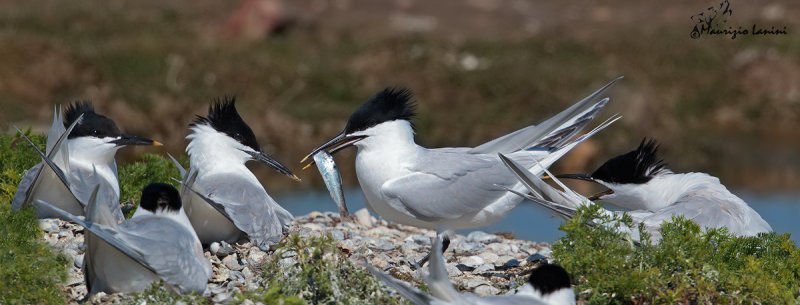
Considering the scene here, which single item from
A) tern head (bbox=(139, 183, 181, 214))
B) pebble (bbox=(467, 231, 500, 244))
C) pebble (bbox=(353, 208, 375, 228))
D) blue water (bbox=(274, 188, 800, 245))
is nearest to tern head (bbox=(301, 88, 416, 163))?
tern head (bbox=(139, 183, 181, 214))

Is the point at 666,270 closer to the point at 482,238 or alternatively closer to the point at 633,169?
the point at 633,169

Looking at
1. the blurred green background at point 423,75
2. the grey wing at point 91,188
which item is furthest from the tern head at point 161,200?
the blurred green background at point 423,75

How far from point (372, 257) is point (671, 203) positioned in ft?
5.96

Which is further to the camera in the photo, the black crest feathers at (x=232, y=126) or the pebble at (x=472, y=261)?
the black crest feathers at (x=232, y=126)

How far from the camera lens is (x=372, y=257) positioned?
5121 mm

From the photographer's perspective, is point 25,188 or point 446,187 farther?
point 25,188

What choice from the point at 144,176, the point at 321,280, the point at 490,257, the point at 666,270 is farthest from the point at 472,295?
the point at 144,176

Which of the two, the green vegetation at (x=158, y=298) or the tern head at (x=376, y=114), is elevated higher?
the tern head at (x=376, y=114)

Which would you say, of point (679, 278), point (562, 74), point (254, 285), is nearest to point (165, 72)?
point (562, 74)

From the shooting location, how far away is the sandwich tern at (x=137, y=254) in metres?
3.84

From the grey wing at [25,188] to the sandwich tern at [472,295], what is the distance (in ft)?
7.89

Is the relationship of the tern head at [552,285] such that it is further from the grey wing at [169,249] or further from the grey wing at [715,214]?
the grey wing at [169,249]

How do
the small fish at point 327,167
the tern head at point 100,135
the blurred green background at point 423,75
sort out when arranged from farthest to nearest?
the blurred green background at point 423,75 < the tern head at point 100,135 < the small fish at point 327,167

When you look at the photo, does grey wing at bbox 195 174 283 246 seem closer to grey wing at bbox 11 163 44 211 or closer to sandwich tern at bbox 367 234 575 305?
grey wing at bbox 11 163 44 211
